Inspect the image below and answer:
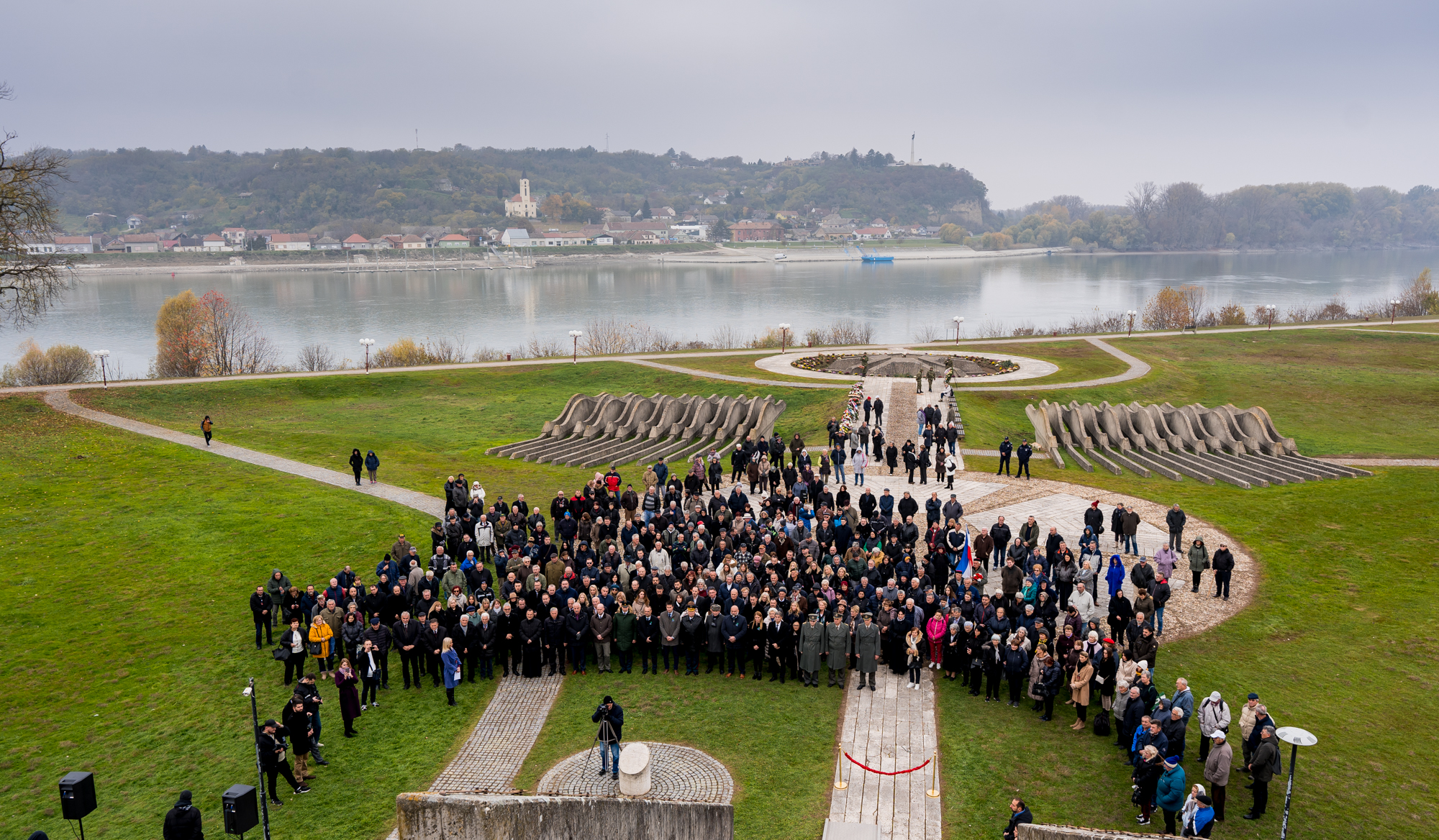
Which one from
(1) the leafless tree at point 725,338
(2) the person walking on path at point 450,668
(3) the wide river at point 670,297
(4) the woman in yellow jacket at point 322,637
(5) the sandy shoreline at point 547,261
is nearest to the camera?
(2) the person walking on path at point 450,668

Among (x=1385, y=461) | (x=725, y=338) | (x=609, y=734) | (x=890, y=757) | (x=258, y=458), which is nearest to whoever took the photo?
(x=609, y=734)

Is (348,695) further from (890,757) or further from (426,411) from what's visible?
(426,411)

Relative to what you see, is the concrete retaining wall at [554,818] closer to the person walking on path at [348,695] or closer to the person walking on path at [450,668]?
the person walking on path at [348,695]

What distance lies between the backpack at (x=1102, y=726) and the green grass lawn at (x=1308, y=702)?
108 millimetres

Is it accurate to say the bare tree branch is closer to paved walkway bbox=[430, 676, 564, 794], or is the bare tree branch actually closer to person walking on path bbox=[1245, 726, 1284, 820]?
paved walkway bbox=[430, 676, 564, 794]

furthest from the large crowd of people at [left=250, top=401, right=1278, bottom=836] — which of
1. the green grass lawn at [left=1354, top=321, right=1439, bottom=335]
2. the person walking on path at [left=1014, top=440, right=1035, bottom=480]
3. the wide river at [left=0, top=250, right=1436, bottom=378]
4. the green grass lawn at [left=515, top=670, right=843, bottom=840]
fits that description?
the wide river at [left=0, top=250, right=1436, bottom=378]

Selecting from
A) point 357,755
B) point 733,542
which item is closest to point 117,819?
point 357,755

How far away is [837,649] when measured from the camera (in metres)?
13.8

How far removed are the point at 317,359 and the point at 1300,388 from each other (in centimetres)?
5220

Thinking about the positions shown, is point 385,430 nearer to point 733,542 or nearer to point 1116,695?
point 733,542

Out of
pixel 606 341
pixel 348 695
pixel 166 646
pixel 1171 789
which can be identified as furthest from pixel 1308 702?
pixel 606 341

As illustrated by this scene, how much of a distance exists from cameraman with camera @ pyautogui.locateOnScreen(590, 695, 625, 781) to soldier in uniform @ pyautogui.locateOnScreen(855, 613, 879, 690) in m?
3.87

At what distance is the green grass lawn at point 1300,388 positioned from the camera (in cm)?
3328

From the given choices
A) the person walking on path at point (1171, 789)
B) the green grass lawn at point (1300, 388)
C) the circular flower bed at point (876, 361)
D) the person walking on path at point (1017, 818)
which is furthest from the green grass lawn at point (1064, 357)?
the person walking on path at point (1017, 818)
